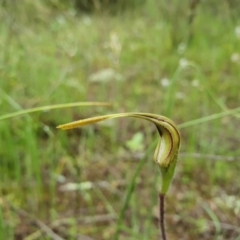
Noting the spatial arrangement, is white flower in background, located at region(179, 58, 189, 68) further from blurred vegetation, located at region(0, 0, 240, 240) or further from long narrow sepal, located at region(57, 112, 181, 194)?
long narrow sepal, located at region(57, 112, 181, 194)

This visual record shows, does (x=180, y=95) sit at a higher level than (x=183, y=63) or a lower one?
lower

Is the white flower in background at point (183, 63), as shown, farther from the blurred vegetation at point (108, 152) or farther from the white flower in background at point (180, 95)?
the white flower in background at point (180, 95)

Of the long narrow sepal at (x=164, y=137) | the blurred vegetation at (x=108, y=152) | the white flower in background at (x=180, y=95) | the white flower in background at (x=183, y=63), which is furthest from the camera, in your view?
the white flower in background at (x=180, y=95)

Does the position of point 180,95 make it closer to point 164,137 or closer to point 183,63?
point 183,63

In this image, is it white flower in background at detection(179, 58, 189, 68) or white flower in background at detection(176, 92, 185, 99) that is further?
white flower in background at detection(176, 92, 185, 99)

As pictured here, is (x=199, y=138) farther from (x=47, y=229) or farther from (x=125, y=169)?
(x=47, y=229)

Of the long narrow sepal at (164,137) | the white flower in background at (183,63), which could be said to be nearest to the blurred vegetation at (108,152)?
the white flower in background at (183,63)

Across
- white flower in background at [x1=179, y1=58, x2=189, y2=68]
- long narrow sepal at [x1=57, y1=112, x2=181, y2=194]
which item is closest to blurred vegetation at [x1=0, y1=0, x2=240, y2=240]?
white flower in background at [x1=179, y1=58, x2=189, y2=68]

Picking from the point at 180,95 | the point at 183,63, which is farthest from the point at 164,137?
the point at 180,95

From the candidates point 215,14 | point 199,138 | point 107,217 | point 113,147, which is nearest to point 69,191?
point 107,217

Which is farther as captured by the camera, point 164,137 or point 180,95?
point 180,95

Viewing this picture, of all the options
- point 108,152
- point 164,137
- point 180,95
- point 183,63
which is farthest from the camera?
point 180,95
